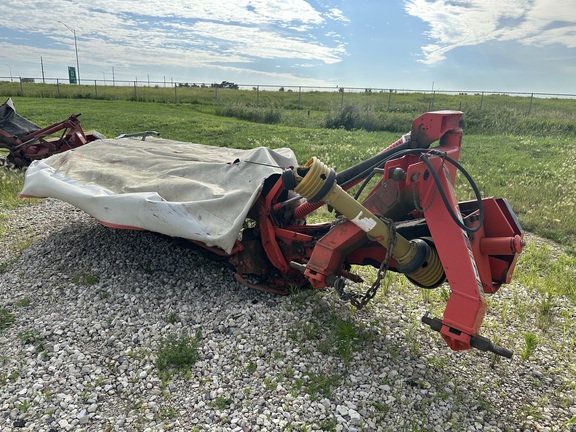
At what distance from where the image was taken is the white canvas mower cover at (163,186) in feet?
12.6

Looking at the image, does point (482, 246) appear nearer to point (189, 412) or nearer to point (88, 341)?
point (189, 412)

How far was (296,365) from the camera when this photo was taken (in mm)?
3291

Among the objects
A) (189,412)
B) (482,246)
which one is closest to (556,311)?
(482,246)

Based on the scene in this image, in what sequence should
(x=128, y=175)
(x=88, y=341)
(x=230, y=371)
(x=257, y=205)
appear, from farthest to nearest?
(x=128, y=175) → (x=257, y=205) → (x=88, y=341) → (x=230, y=371)

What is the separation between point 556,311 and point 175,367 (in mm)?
3668

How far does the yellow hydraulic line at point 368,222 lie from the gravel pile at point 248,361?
2.50 feet

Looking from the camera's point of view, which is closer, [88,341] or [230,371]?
[230,371]

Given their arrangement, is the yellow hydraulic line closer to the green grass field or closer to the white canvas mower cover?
the white canvas mower cover

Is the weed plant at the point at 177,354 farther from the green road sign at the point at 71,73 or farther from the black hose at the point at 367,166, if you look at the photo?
the green road sign at the point at 71,73

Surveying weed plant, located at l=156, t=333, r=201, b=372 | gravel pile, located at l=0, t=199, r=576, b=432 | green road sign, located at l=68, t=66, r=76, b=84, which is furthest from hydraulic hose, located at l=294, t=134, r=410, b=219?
green road sign, located at l=68, t=66, r=76, b=84

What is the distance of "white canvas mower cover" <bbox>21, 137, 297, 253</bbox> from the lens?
3848 millimetres

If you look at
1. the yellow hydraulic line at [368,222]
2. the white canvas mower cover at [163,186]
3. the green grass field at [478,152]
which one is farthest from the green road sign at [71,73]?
the yellow hydraulic line at [368,222]

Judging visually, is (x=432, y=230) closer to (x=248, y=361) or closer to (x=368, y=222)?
(x=368, y=222)

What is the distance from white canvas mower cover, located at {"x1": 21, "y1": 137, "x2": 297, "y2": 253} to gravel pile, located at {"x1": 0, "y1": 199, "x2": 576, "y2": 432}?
2.41 feet
